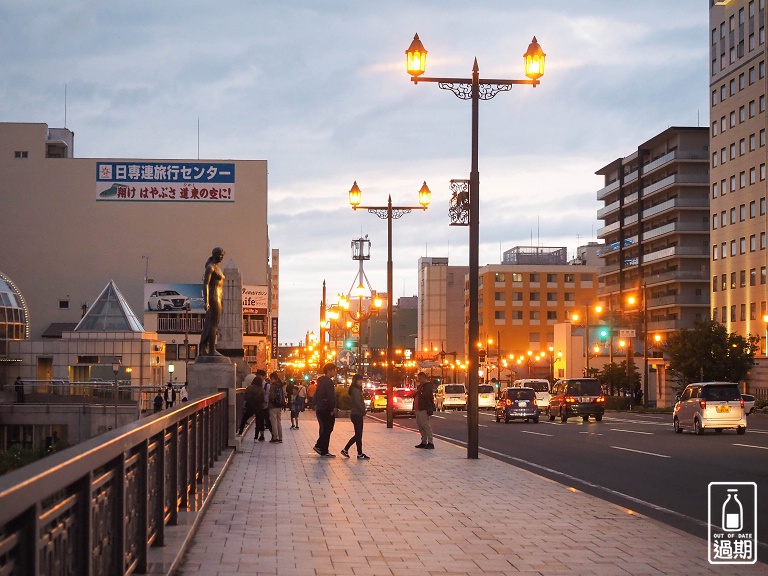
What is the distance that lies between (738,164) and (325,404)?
236 feet

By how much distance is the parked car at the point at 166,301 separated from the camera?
110562 mm

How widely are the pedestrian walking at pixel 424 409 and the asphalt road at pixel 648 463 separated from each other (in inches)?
54.8

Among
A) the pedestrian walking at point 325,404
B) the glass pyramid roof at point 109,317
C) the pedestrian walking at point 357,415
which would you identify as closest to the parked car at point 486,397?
→ the glass pyramid roof at point 109,317

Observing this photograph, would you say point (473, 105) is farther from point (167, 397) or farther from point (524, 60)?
point (167, 397)

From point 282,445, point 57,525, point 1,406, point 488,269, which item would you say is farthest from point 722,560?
point 488,269

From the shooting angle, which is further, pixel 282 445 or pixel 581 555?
pixel 282 445

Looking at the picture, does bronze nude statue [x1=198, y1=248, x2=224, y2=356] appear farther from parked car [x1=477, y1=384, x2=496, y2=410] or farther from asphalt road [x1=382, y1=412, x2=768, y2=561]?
parked car [x1=477, y1=384, x2=496, y2=410]

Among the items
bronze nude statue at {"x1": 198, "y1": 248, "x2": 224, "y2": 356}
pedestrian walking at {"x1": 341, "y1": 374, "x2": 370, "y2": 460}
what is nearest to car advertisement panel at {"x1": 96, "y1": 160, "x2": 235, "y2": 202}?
bronze nude statue at {"x1": 198, "y1": 248, "x2": 224, "y2": 356}

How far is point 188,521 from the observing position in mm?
10305

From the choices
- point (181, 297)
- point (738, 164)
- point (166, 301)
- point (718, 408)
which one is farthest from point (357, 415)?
point (166, 301)

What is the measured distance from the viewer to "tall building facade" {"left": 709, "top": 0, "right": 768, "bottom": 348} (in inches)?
3255

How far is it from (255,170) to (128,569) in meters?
112

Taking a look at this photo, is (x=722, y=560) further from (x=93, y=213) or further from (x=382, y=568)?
(x=93, y=213)

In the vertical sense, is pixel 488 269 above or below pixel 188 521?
above
